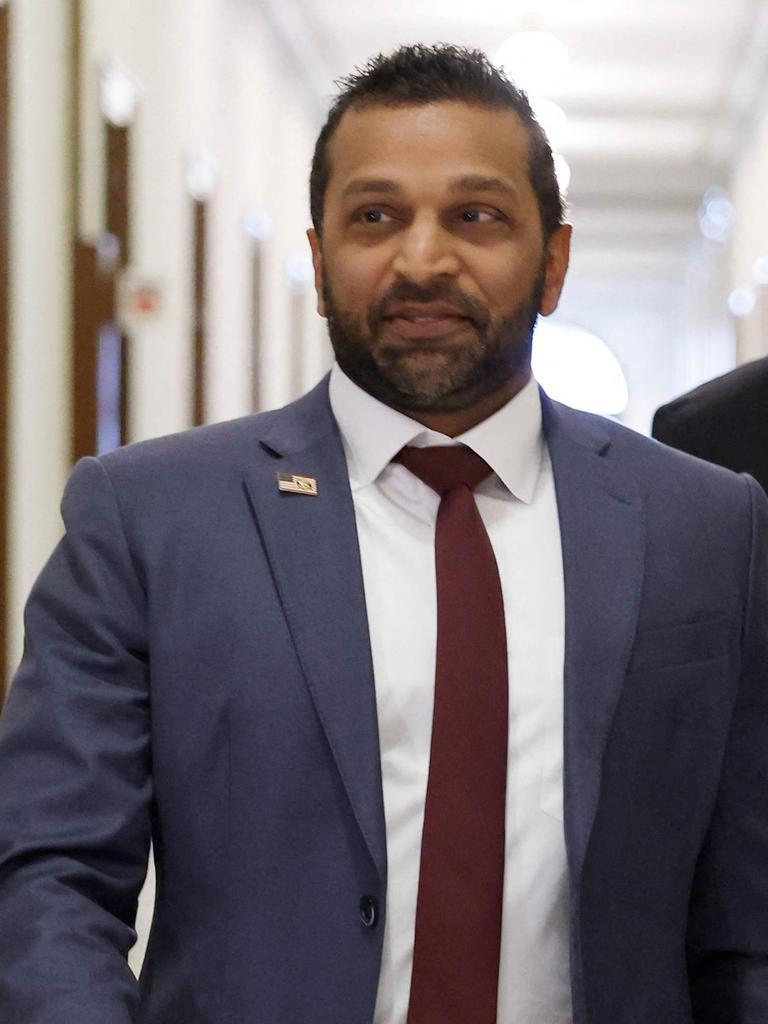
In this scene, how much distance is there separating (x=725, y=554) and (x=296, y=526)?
471 mm

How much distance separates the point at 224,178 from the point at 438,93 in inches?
198

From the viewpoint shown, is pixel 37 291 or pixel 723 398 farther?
pixel 37 291

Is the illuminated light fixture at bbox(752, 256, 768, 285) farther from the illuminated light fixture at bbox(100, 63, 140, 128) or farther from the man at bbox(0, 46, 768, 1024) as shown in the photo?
Answer: the man at bbox(0, 46, 768, 1024)

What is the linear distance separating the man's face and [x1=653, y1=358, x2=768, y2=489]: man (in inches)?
23.3

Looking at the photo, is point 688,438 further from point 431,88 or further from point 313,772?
point 313,772

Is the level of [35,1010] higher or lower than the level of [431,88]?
lower

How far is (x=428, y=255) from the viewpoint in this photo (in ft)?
4.80

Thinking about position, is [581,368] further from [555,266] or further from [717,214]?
[555,266]

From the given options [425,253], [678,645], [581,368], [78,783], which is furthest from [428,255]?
[581,368]

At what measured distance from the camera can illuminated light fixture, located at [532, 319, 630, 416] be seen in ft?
57.6

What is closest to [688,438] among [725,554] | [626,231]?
[725,554]

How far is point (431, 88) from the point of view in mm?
1547

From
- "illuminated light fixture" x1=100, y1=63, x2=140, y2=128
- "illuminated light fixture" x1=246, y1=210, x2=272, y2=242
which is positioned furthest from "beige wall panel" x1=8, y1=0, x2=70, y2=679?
"illuminated light fixture" x1=246, y1=210, x2=272, y2=242

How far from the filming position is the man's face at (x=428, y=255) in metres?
1.48
